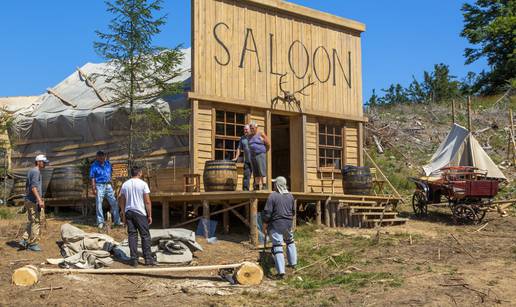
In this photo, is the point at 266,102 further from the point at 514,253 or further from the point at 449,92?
the point at 449,92

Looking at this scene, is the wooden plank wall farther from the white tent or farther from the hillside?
the hillside

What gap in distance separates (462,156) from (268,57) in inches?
271

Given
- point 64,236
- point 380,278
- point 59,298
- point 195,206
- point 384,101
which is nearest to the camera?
point 59,298

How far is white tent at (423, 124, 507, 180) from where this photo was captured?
18.3 metres

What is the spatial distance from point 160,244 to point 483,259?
216 inches

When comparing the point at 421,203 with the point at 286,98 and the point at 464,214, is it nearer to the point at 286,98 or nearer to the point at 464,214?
the point at 464,214

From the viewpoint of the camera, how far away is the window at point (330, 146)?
17.2 metres

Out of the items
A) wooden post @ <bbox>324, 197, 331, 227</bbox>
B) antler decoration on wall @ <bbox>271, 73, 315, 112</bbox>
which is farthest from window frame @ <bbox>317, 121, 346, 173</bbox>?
wooden post @ <bbox>324, 197, 331, 227</bbox>

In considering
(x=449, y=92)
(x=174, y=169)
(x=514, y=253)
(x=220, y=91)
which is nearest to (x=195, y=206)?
(x=174, y=169)

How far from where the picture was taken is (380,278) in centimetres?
958

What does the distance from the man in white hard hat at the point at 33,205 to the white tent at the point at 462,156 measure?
37.8ft

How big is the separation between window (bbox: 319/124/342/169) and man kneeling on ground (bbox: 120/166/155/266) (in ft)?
25.8

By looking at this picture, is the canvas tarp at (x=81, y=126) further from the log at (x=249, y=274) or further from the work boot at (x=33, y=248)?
the log at (x=249, y=274)

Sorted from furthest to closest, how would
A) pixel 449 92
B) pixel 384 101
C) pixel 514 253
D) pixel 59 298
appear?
1. pixel 384 101
2. pixel 449 92
3. pixel 514 253
4. pixel 59 298
